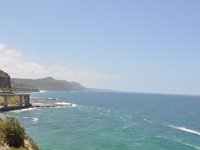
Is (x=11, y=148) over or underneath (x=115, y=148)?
over

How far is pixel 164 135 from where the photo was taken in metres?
93.1

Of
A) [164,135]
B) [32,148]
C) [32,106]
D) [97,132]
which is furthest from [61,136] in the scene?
[32,106]

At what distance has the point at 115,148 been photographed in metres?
72.4

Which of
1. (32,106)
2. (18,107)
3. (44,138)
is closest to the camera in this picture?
(44,138)

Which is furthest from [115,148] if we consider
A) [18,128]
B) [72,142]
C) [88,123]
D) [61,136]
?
[88,123]

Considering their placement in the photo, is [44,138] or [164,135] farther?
[164,135]

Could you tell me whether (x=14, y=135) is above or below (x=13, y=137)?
above

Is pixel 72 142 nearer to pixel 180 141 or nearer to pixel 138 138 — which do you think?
pixel 138 138

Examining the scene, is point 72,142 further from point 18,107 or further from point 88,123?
point 18,107

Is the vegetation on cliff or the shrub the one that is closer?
the vegetation on cliff

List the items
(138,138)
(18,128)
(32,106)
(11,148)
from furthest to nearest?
1. (32,106)
2. (138,138)
3. (18,128)
4. (11,148)

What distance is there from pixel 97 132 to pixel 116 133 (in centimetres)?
512

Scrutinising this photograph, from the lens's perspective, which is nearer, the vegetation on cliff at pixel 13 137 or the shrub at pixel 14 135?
the vegetation on cliff at pixel 13 137

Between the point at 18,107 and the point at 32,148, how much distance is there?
119162mm
